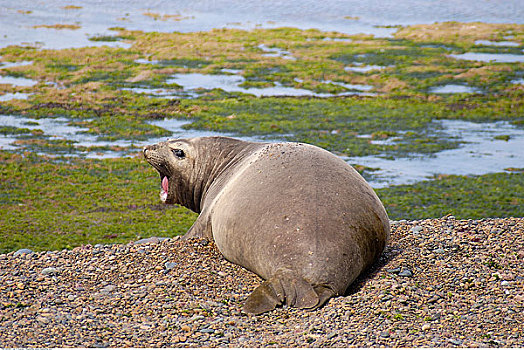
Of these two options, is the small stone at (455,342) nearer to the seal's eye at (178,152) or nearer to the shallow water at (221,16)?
the seal's eye at (178,152)

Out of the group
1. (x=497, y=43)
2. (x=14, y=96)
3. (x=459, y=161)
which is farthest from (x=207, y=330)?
(x=497, y=43)

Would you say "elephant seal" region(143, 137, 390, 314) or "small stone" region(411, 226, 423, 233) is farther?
"small stone" region(411, 226, 423, 233)

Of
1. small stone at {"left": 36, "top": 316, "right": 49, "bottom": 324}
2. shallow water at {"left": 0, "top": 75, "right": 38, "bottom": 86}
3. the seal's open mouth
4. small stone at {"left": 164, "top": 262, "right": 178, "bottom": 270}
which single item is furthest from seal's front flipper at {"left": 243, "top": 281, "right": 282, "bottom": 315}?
shallow water at {"left": 0, "top": 75, "right": 38, "bottom": 86}

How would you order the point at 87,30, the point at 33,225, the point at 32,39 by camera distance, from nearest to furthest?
the point at 33,225, the point at 32,39, the point at 87,30

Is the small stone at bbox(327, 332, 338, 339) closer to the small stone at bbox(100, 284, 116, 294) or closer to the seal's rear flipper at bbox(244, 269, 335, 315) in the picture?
the seal's rear flipper at bbox(244, 269, 335, 315)

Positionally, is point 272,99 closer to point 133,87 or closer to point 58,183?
point 133,87

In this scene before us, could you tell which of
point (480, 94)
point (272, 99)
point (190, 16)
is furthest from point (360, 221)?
point (190, 16)

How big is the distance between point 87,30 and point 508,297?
42607 mm

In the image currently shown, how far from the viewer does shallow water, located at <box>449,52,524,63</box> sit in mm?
32375

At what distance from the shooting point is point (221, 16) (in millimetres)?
52188

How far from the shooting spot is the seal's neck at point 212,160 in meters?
9.53

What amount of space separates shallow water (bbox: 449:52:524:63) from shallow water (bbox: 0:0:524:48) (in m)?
9.22

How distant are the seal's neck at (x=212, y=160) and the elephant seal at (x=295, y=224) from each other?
555 millimetres

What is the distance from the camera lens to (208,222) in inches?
335
